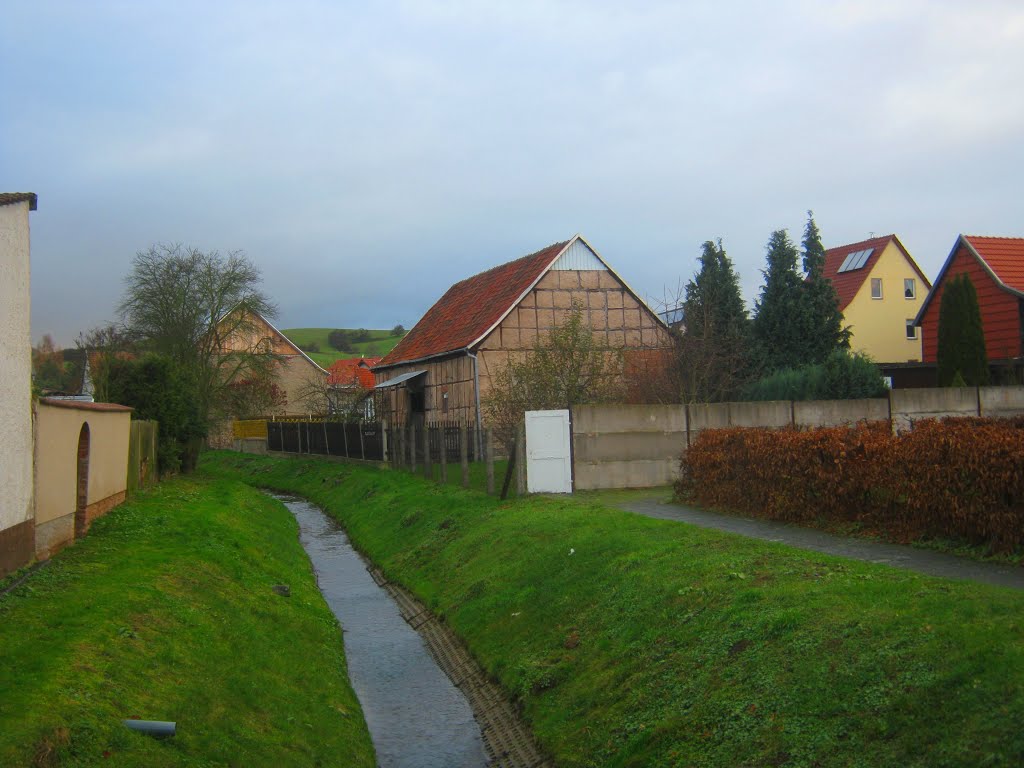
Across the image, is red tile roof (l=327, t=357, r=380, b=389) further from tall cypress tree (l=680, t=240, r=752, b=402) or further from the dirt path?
the dirt path

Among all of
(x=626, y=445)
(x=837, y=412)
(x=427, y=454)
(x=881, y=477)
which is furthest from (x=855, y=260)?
(x=881, y=477)

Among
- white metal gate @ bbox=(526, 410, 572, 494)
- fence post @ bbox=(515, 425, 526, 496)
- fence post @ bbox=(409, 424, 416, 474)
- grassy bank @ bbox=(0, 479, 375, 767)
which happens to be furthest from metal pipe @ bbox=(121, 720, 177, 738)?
fence post @ bbox=(409, 424, 416, 474)

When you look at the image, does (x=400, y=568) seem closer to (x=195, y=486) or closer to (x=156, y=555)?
(x=156, y=555)

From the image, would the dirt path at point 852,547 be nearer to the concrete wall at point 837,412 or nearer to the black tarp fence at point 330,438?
the concrete wall at point 837,412

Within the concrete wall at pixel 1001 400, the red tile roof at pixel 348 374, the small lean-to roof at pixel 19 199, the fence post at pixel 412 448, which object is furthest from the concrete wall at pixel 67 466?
the red tile roof at pixel 348 374

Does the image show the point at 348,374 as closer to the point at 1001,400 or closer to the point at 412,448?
the point at 412,448

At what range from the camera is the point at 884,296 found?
48.1 m

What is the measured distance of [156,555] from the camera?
13.4m

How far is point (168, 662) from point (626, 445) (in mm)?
12808

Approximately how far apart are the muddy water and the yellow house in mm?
35148

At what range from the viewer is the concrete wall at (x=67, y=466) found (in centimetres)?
1191

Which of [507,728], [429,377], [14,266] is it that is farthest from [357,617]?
[429,377]

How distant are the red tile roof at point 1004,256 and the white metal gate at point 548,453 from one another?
21655 mm

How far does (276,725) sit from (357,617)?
22.1ft
